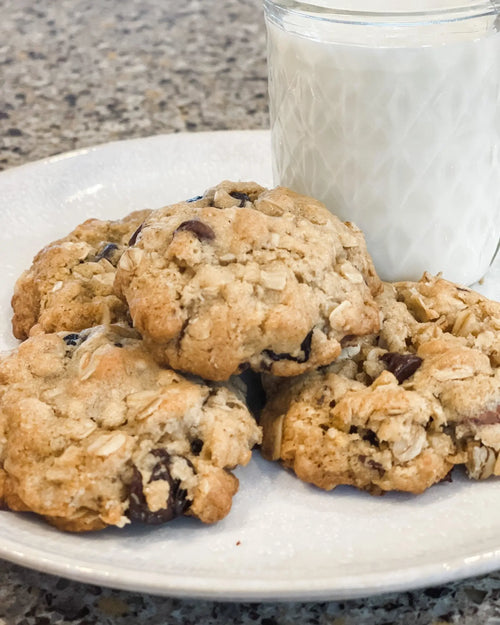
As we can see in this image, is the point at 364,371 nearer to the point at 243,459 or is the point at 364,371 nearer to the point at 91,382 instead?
the point at 243,459

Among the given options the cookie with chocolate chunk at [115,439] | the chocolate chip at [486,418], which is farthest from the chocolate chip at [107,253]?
the chocolate chip at [486,418]

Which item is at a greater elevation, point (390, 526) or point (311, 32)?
point (311, 32)

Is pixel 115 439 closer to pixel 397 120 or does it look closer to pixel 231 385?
pixel 231 385

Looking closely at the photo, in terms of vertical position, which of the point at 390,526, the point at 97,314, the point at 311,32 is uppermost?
the point at 311,32

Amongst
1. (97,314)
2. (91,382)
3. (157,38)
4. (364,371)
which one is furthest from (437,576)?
(157,38)

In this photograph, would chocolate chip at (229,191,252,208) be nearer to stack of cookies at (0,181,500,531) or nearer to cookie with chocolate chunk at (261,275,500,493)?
stack of cookies at (0,181,500,531)

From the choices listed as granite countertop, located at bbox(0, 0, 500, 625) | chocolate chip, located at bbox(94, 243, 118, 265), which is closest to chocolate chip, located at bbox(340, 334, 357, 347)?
chocolate chip, located at bbox(94, 243, 118, 265)

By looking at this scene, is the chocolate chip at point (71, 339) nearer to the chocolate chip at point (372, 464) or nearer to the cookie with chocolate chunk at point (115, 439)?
the cookie with chocolate chunk at point (115, 439)
